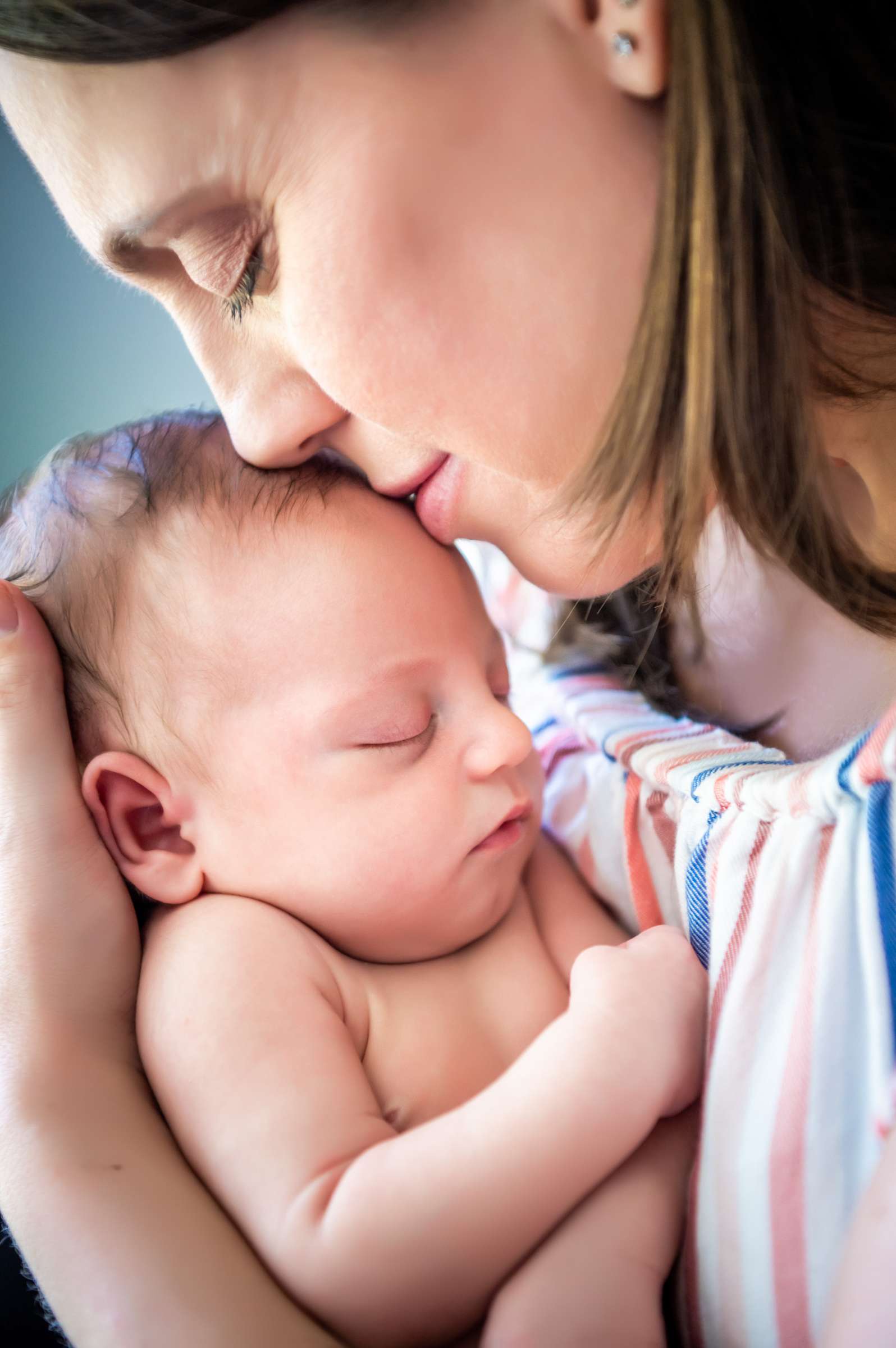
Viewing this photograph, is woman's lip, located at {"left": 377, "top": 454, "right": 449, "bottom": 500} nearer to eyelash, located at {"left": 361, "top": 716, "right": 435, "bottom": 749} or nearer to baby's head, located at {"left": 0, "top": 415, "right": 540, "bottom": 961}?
baby's head, located at {"left": 0, "top": 415, "right": 540, "bottom": 961}

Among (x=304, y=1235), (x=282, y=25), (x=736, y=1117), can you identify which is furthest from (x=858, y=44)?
(x=304, y=1235)

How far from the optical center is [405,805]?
70 centimetres

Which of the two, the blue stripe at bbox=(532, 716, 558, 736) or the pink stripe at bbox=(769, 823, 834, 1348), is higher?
the pink stripe at bbox=(769, 823, 834, 1348)

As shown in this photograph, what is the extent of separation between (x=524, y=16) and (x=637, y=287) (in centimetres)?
17

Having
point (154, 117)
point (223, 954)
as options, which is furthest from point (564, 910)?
point (154, 117)

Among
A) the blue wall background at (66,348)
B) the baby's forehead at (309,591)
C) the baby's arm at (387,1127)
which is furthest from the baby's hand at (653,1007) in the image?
the blue wall background at (66,348)

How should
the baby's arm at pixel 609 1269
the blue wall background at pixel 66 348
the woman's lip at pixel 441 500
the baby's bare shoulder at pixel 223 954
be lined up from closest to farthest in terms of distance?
1. the baby's arm at pixel 609 1269
2. the baby's bare shoulder at pixel 223 954
3. the woman's lip at pixel 441 500
4. the blue wall background at pixel 66 348

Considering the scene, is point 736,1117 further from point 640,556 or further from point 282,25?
point 282,25

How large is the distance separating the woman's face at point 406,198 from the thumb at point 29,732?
0.89 feet

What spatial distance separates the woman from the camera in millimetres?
559

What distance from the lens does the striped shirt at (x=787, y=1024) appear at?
0.52 m

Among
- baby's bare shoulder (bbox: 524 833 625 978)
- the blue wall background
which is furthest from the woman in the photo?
the blue wall background

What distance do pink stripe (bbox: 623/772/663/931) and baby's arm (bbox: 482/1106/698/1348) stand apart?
0.62 feet

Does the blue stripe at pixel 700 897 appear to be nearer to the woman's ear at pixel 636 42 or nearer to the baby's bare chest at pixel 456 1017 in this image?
the baby's bare chest at pixel 456 1017
